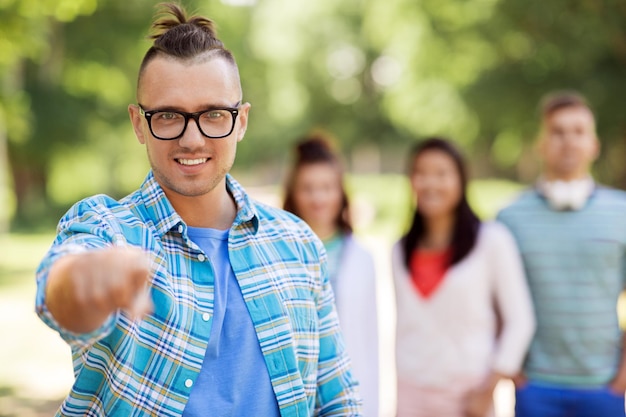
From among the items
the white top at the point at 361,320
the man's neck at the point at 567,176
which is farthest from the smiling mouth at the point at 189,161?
the man's neck at the point at 567,176

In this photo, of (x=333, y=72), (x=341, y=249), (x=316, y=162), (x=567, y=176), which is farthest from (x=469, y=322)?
(x=333, y=72)

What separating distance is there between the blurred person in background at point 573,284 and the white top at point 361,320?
818mm

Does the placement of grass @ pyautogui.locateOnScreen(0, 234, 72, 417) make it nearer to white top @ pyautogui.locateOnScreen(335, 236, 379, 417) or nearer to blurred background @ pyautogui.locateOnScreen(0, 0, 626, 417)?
blurred background @ pyautogui.locateOnScreen(0, 0, 626, 417)

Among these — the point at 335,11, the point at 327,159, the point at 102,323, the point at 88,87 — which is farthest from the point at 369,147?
the point at 102,323

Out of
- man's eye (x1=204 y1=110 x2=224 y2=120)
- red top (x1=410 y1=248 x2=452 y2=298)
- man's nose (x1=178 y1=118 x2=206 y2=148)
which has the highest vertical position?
man's eye (x1=204 y1=110 x2=224 y2=120)

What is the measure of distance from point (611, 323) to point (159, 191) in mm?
2803

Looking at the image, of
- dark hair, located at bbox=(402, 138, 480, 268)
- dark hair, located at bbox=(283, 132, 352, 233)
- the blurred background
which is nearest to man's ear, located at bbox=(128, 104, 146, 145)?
the blurred background

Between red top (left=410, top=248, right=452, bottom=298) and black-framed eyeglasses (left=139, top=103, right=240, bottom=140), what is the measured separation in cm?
211

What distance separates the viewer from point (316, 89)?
38.3 metres

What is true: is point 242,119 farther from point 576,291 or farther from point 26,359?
point 26,359

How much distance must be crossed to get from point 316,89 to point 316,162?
34.6 m

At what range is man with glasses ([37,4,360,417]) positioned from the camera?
1.87 m

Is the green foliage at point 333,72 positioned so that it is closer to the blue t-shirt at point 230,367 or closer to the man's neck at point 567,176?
the blue t-shirt at point 230,367

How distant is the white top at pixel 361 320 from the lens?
3764 mm
